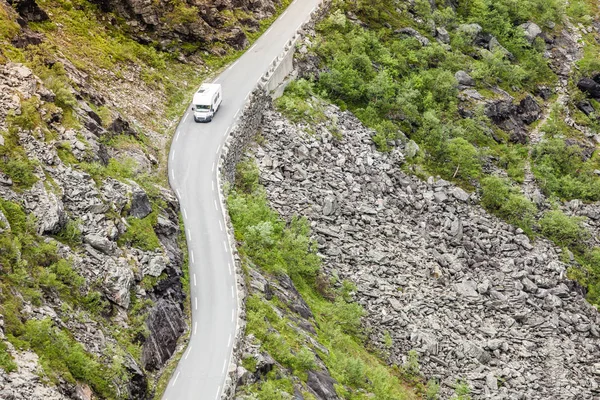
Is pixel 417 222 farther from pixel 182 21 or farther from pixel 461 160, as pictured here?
pixel 182 21

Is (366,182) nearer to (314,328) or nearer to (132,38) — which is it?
(314,328)

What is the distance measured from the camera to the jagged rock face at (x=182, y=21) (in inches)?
2360

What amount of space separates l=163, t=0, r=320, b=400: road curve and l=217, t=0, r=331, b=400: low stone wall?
42cm

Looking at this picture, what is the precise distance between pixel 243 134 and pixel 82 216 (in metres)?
21.8

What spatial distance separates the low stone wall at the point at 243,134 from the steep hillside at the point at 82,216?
3551mm

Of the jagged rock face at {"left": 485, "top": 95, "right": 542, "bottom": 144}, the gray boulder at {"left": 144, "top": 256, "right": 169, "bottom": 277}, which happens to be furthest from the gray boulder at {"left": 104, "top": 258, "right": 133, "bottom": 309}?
the jagged rock face at {"left": 485, "top": 95, "right": 542, "bottom": 144}

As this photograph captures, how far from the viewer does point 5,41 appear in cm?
4047

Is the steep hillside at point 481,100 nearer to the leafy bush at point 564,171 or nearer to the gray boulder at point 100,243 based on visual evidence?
the leafy bush at point 564,171

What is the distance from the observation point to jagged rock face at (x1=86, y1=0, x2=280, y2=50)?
59938 mm

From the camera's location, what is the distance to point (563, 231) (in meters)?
61.2

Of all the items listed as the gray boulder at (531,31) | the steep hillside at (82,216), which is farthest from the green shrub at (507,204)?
the gray boulder at (531,31)

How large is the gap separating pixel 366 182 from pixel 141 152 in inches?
835

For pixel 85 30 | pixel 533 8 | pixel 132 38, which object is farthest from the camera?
pixel 533 8

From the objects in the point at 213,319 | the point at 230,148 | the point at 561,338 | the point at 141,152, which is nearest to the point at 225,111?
the point at 230,148
